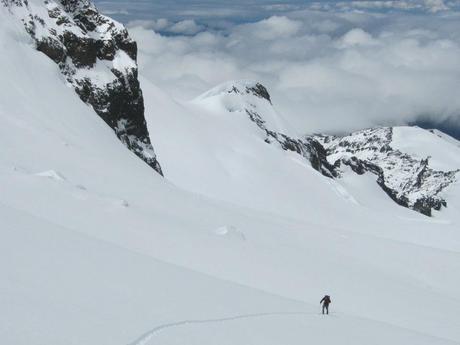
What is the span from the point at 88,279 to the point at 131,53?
47482 millimetres

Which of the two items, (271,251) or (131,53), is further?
(131,53)

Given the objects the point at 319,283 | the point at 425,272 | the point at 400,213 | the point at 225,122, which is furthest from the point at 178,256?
the point at 400,213

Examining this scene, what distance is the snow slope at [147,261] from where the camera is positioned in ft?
49.6

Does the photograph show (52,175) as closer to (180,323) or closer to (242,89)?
(180,323)

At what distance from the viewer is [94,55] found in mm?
55844

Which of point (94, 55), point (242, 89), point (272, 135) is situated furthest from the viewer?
point (242, 89)

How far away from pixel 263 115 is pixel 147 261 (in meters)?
116

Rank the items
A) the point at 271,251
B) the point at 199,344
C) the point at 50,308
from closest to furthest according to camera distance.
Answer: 1. the point at 50,308
2. the point at 199,344
3. the point at 271,251

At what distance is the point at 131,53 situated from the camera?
200 ft

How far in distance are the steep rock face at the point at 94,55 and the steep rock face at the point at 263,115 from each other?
2538 inches

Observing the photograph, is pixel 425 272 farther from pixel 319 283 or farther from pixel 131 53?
pixel 131 53

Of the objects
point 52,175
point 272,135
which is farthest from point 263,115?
point 52,175

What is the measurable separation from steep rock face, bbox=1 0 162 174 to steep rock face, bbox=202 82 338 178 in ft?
212

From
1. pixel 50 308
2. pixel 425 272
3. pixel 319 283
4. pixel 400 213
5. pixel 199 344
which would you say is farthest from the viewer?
pixel 400 213
